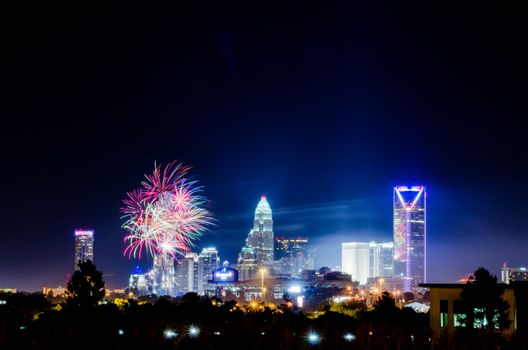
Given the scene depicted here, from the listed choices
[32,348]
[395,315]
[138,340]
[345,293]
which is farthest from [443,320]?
[345,293]

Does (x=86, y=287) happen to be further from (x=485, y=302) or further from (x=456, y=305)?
(x=485, y=302)

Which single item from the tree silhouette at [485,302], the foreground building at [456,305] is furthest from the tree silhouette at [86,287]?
the tree silhouette at [485,302]

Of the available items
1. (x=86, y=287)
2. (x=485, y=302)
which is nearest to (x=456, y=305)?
(x=485, y=302)

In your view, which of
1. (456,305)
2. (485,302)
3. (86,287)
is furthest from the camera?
(86,287)

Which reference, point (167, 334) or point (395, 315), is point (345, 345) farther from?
point (395, 315)

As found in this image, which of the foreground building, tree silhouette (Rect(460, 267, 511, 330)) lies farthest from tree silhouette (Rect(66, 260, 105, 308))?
tree silhouette (Rect(460, 267, 511, 330))

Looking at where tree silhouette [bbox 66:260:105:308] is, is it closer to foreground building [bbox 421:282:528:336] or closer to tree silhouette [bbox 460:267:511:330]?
foreground building [bbox 421:282:528:336]
